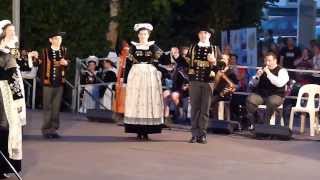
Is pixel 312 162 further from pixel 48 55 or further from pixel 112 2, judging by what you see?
pixel 112 2

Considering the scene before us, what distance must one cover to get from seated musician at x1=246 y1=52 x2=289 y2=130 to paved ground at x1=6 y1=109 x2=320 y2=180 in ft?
2.20

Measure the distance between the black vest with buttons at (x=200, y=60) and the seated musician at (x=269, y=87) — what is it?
183cm

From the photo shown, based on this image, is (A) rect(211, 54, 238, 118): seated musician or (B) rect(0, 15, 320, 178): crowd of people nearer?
(B) rect(0, 15, 320, 178): crowd of people

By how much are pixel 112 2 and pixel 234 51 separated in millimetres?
3910

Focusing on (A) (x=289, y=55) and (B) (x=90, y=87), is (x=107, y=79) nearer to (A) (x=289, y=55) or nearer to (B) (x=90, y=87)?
(B) (x=90, y=87)

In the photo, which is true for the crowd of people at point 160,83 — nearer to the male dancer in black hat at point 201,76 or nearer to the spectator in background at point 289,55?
the male dancer in black hat at point 201,76

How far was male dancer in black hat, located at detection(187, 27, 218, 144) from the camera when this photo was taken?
12969 mm

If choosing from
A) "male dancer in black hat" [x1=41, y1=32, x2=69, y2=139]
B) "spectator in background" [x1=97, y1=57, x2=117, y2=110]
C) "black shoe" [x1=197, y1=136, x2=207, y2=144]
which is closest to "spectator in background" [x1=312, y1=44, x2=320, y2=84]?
"spectator in background" [x1=97, y1=57, x2=117, y2=110]

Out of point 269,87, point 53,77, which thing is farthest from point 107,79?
point 53,77

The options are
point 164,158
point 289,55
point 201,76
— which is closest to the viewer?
point 164,158

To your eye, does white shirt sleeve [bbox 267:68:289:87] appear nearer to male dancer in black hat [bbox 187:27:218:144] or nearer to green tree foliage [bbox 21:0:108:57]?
male dancer in black hat [bbox 187:27:218:144]

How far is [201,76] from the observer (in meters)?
13.0

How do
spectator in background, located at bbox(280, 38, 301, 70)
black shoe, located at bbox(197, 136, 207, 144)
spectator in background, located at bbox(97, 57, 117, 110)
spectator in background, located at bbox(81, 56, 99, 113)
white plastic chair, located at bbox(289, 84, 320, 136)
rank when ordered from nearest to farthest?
black shoe, located at bbox(197, 136, 207, 144)
white plastic chair, located at bbox(289, 84, 320, 136)
spectator in background, located at bbox(97, 57, 117, 110)
spectator in background, located at bbox(81, 56, 99, 113)
spectator in background, located at bbox(280, 38, 301, 70)

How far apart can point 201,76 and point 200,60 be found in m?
0.25
